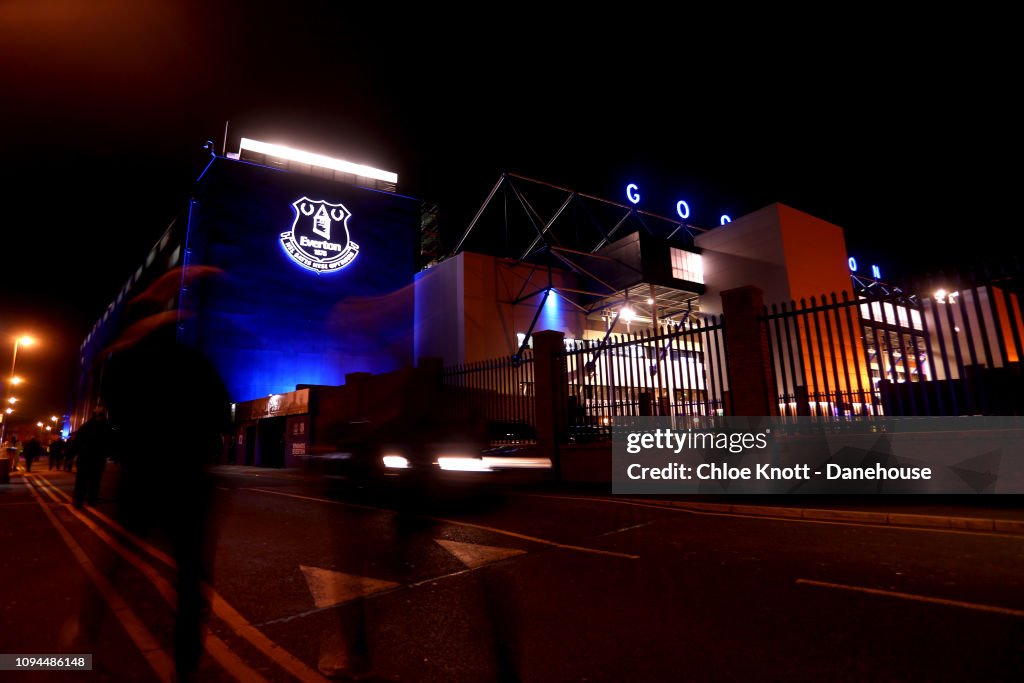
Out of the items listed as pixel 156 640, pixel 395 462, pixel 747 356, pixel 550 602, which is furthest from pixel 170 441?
pixel 747 356

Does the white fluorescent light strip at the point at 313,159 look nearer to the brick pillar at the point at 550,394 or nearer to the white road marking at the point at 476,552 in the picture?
the brick pillar at the point at 550,394

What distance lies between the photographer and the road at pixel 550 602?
2.83 metres

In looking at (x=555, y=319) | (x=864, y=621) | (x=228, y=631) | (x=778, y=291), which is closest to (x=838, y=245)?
(x=778, y=291)

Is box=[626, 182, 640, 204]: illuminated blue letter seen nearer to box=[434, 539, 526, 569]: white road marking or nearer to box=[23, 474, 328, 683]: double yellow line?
box=[434, 539, 526, 569]: white road marking

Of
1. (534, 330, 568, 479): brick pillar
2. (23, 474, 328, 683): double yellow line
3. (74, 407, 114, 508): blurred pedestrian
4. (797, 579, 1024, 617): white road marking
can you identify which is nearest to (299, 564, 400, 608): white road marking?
(23, 474, 328, 683): double yellow line

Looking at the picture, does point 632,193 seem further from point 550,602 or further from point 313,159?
point 550,602

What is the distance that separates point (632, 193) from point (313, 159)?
83.4 ft

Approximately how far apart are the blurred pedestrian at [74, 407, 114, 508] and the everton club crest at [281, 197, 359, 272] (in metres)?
27.3

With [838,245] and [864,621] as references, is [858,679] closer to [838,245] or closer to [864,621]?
[864,621]

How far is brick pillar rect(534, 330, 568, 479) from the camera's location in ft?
40.8

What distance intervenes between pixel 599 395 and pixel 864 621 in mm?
9131

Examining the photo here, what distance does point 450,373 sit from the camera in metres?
17.1

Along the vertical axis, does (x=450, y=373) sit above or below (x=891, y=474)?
above

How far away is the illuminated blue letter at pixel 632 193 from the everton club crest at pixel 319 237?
2078 centimetres
